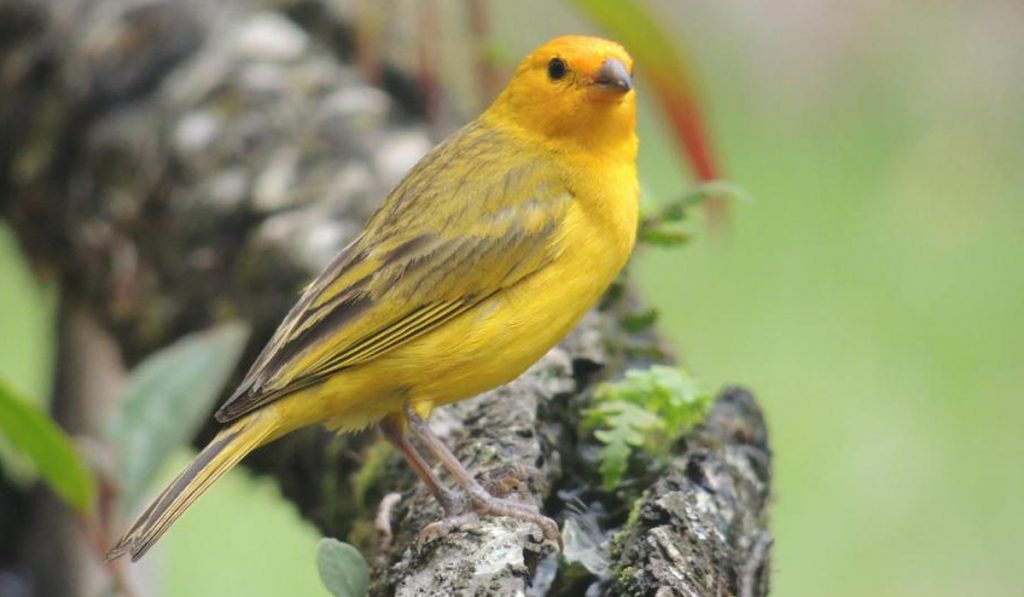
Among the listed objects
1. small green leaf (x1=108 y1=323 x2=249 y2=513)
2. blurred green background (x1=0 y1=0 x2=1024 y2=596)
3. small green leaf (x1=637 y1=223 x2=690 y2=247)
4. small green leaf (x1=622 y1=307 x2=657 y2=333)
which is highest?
blurred green background (x1=0 y1=0 x2=1024 y2=596)

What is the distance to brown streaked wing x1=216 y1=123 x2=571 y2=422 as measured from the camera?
290 cm

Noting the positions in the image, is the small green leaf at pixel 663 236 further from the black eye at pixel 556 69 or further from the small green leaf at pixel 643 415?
the small green leaf at pixel 643 415

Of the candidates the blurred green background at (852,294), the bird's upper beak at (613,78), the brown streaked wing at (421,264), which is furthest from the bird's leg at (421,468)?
the bird's upper beak at (613,78)

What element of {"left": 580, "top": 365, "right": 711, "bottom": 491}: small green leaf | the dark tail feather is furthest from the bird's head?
the dark tail feather

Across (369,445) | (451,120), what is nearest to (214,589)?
(451,120)

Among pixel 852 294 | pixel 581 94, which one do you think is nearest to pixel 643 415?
pixel 581 94

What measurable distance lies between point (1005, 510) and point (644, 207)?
130 inches

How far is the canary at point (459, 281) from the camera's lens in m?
2.85

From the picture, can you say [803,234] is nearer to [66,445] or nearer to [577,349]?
[577,349]

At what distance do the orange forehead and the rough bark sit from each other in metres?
0.49

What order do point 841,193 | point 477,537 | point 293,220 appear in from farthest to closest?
1. point 841,193
2. point 293,220
3. point 477,537

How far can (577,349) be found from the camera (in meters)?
3.13

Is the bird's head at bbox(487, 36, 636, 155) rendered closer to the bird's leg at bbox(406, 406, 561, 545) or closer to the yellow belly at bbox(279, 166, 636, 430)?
the yellow belly at bbox(279, 166, 636, 430)

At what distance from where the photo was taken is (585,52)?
3.28m
